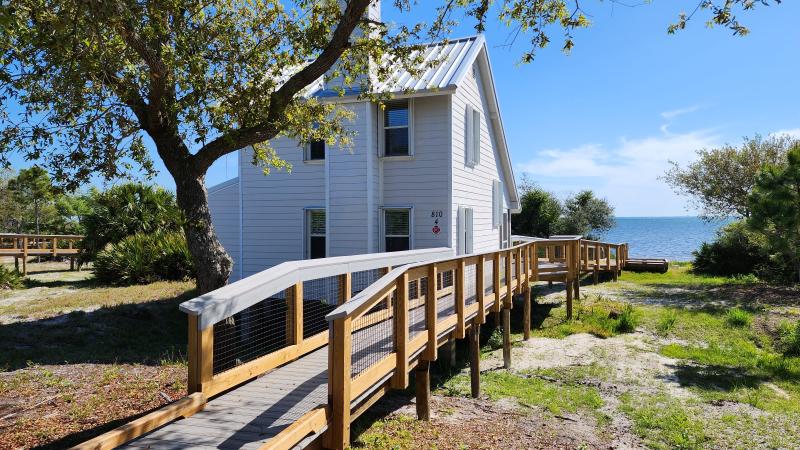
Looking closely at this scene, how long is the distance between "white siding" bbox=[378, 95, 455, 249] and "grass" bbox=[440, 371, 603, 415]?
3.62 m

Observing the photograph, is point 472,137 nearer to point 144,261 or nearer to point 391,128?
point 391,128

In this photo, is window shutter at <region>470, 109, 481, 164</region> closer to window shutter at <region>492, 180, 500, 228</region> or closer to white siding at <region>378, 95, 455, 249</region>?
white siding at <region>378, 95, 455, 249</region>

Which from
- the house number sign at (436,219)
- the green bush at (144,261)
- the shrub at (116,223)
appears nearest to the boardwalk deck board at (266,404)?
the house number sign at (436,219)

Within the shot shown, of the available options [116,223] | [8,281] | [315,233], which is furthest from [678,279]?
[8,281]

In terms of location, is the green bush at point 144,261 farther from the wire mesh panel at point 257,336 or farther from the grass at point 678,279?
the grass at point 678,279

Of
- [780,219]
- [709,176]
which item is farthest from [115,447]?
[709,176]

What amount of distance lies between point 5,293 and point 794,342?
67.2 feet

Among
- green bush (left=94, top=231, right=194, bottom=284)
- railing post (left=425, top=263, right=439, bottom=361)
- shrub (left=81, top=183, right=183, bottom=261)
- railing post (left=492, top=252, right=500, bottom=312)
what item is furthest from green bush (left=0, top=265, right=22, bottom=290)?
railing post (left=425, top=263, right=439, bottom=361)

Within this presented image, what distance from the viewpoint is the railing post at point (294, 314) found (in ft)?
20.8

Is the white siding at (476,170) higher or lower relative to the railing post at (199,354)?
higher

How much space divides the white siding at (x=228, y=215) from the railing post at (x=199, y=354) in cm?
968

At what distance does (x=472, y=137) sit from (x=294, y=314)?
361 inches

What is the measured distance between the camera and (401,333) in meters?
6.03

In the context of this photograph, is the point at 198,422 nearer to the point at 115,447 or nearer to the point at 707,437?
the point at 115,447
